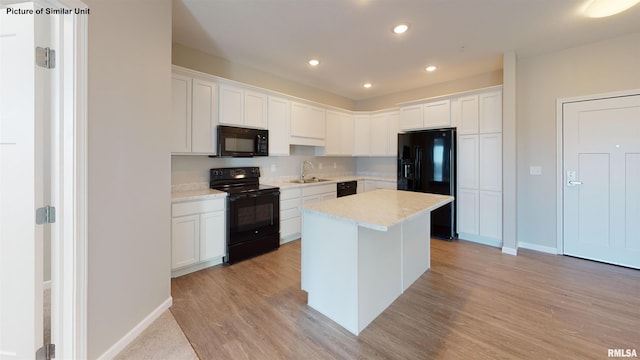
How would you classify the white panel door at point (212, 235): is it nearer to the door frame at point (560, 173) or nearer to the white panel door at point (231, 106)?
the white panel door at point (231, 106)

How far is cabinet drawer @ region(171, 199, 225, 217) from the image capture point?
2.67 metres

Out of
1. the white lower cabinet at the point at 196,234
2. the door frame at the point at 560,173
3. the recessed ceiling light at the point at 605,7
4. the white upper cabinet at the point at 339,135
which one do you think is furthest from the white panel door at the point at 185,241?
the door frame at the point at 560,173

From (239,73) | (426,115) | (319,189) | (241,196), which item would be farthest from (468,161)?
(239,73)

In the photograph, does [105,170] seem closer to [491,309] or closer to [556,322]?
[491,309]

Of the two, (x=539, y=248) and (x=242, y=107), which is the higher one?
(x=242, y=107)

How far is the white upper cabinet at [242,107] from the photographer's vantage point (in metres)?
3.27

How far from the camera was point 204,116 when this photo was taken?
10.2 feet

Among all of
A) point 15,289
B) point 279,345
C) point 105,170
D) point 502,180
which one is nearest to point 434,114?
point 502,180

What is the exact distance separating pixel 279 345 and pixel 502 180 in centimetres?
372

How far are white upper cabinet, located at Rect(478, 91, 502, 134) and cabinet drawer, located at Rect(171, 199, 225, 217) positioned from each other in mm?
3940

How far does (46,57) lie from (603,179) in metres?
5.42

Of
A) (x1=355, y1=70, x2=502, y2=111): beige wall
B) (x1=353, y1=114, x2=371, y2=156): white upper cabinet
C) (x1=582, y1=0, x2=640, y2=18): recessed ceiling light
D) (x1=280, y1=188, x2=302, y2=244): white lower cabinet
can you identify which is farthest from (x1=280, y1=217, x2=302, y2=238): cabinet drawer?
(x1=582, y1=0, x2=640, y2=18): recessed ceiling light

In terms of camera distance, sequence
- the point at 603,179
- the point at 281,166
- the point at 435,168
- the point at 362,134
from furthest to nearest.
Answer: the point at 362,134, the point at 281,166, the point at 435,168, the point at 603,179

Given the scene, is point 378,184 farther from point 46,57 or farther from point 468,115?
point 46,57
